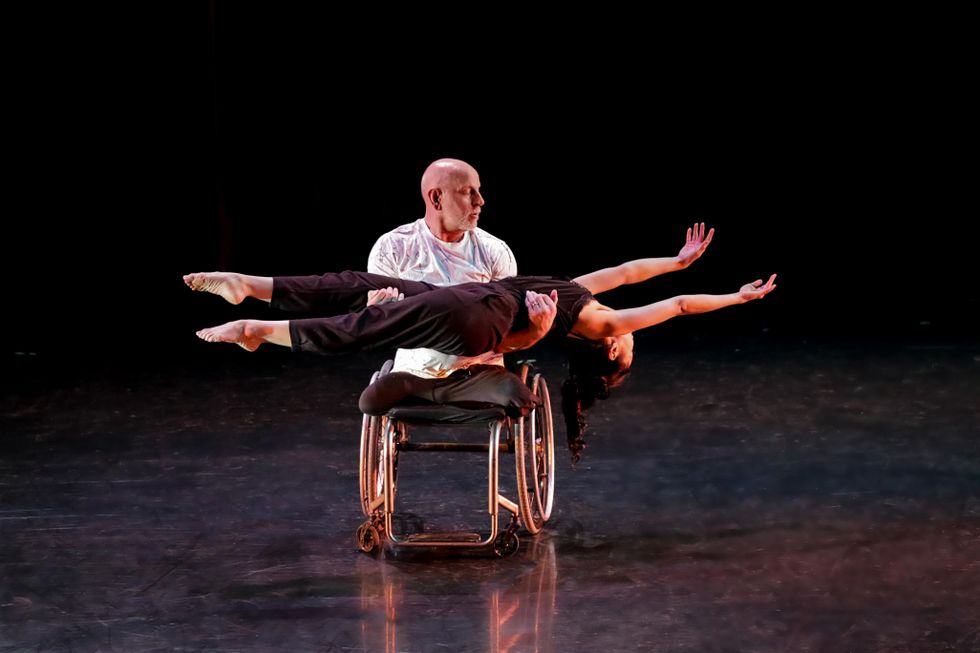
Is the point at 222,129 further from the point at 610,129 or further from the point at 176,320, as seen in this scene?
the point at 610,129

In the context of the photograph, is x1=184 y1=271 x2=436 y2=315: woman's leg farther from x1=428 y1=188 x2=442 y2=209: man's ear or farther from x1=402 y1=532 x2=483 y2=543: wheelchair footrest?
x1=402 y1=532 x2=483 y2=543: wheelchair footrest

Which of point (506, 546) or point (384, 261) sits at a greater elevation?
point (384, 261)

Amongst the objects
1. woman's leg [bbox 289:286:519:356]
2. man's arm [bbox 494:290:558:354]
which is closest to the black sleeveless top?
man's arm [bbox 494:290:558:354]

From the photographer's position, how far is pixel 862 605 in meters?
3.29

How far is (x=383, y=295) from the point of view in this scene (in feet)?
12.3

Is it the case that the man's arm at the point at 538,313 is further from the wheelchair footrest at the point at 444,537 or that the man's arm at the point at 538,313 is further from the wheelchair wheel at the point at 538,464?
the wheelchair footrest at the point at 444,537

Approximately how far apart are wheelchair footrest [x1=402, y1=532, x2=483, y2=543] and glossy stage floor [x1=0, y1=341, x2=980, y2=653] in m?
0.06

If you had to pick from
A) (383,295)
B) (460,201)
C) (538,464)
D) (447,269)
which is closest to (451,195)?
(460,201)

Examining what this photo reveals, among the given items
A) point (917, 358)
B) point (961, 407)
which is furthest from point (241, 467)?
point (917, 358)

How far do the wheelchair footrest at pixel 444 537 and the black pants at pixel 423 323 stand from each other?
55 cm

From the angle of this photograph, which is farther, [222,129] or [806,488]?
[222,129]

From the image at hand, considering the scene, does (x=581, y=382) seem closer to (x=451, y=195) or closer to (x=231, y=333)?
(x=451, y=195)

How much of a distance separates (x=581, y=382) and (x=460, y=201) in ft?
2.36

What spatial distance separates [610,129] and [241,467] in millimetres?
4848
